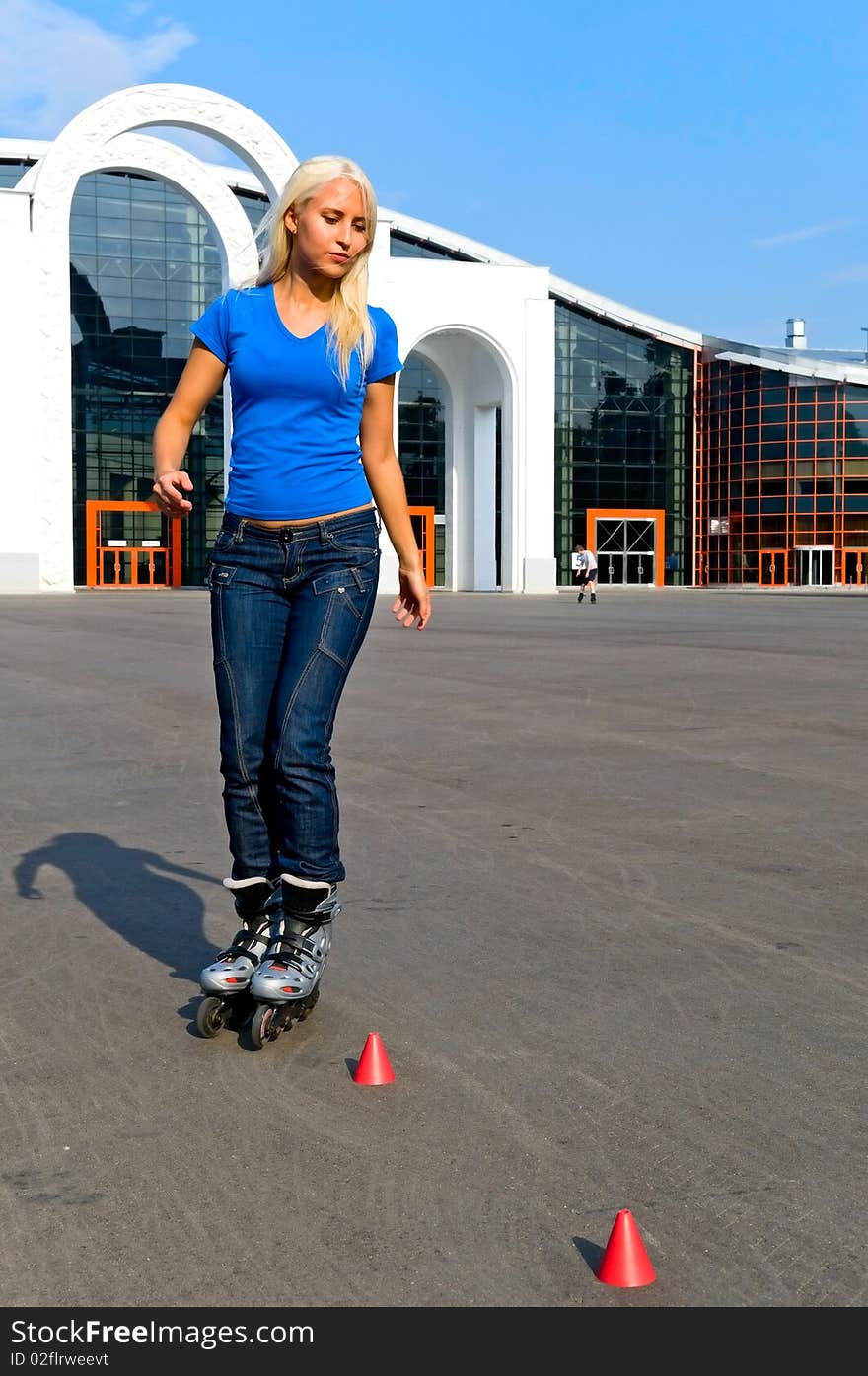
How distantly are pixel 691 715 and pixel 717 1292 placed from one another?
851cm

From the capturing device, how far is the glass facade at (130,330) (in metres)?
60.8

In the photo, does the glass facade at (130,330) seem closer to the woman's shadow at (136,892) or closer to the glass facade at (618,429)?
the glass facade at (618,429)

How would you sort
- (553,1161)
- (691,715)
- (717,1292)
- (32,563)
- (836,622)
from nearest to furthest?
1. (717,1292)
2. (553,1161)
3. (691,715)
4. (836,622)
5. (32,563)

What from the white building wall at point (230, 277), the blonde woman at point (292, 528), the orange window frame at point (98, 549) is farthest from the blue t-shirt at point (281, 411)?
the orange window frame at point (98, 549)

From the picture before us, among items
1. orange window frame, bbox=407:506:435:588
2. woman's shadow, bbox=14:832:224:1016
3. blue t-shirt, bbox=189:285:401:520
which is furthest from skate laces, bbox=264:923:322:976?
orange window frame, bbox=407:506:435:588

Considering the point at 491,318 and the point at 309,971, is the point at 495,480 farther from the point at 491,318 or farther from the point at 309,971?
the point at 309,971

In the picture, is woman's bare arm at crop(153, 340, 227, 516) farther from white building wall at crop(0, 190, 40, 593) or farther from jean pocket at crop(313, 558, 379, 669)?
white building wall at crop(0, 190, 40, 593)

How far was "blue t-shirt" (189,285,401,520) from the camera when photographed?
3.65 meters

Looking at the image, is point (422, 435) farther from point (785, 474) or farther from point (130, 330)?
point (785, 474)

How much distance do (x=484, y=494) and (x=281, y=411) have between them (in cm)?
5204

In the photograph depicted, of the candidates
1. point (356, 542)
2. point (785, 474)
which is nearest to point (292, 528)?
point (356, 542)

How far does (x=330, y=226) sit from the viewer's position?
365 cm
